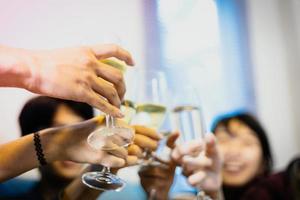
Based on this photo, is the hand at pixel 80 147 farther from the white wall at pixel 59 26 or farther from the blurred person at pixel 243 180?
the blurred person at pixel 243 180

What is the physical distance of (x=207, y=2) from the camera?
748mm

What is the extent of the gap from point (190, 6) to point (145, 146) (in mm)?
324

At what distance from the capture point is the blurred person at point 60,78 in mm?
409

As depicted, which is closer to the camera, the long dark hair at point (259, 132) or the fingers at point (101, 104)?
the fingers at point (101, 104)

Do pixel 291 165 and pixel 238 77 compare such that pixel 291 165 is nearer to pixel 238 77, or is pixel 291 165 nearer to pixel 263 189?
pixel 263 189

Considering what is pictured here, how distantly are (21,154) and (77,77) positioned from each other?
6.3 inches

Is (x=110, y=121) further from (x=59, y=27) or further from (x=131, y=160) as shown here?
(x=59, y=27)

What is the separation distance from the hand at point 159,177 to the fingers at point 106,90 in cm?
19

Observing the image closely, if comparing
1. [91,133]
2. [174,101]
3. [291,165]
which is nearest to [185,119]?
[174,101]

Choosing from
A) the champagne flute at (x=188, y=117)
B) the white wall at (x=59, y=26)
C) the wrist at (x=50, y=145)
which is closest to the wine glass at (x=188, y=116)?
the champagne flute at (x=188, y=117)

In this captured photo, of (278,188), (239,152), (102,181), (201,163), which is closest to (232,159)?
(239,152)

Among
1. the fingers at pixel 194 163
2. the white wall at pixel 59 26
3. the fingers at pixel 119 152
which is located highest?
the white wall at pixel 59 26

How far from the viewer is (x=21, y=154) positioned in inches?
19.2

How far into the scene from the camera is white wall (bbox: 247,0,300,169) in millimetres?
987
